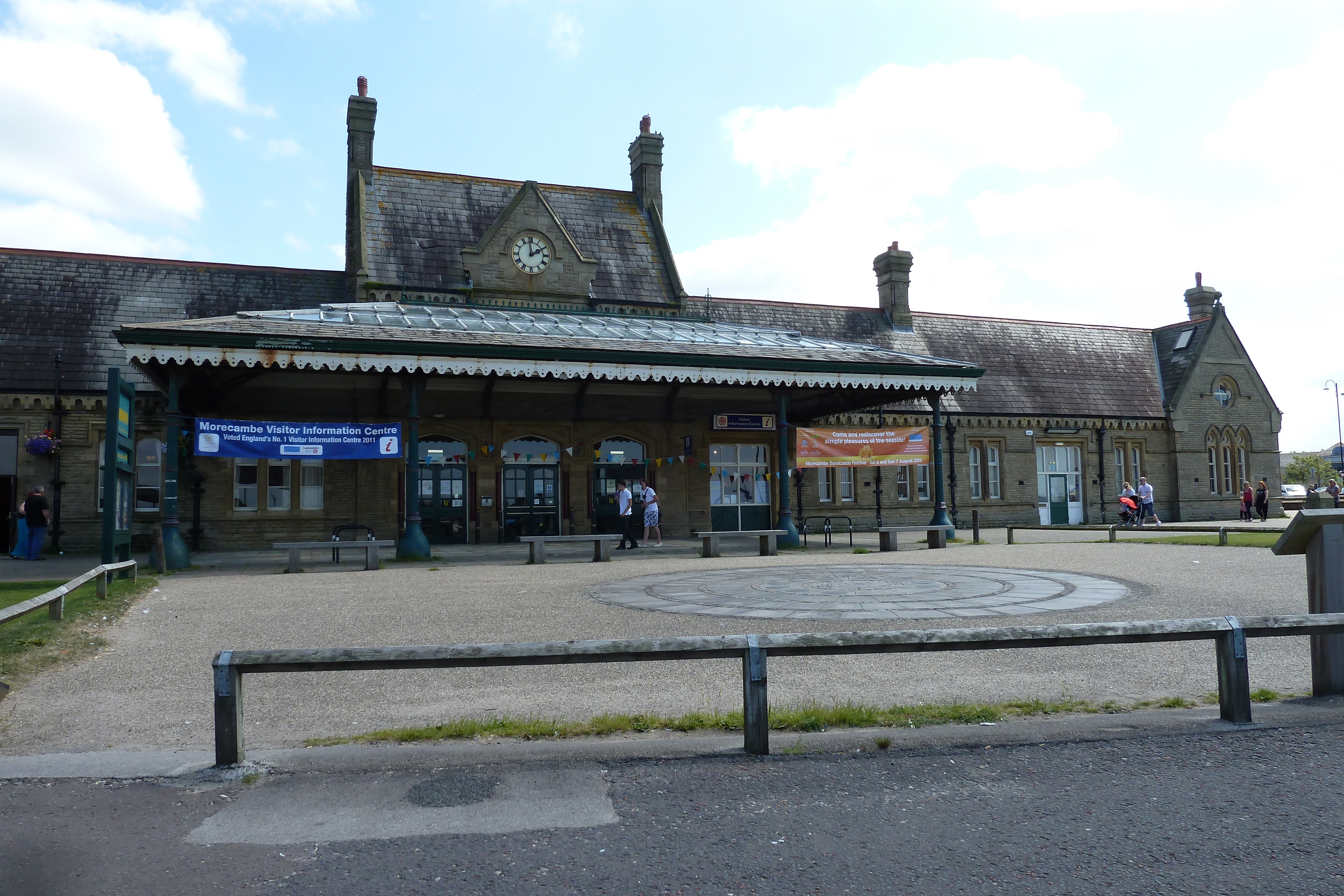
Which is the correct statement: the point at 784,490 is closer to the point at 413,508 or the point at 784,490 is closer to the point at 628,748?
the point at 413,508

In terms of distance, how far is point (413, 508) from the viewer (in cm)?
1764

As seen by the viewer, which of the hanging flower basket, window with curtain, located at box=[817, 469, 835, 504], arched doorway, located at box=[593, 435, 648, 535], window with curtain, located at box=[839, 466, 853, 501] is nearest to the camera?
the hanging flower basket

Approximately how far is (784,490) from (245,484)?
13.4 meters

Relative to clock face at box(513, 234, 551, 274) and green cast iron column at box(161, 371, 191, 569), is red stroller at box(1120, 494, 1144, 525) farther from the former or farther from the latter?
green cast iron column at box(161, 371, 191, 569)

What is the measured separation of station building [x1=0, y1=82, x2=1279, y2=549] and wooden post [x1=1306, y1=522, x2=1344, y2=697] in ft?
43.5

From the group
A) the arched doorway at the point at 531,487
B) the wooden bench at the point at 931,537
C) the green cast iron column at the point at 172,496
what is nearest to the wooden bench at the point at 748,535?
the wooden bench at the point at 931,537

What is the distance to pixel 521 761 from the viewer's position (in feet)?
15.3

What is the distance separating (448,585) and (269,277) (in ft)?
55.9

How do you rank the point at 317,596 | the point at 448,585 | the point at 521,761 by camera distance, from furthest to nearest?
the point at 448,585
the point at 317,596
the point at 521,761

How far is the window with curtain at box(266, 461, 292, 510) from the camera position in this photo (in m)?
23.0

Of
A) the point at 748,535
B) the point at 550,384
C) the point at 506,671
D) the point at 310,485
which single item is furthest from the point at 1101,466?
the point at 506,671

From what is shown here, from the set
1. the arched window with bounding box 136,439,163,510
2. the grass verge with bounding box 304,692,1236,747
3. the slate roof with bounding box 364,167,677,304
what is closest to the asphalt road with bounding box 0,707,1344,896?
the grass verge with bounding box 304,692,1236,747

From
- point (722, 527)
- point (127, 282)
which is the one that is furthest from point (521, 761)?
point (127, 282)

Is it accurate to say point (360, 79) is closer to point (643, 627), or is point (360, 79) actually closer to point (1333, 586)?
point (643, 627)
